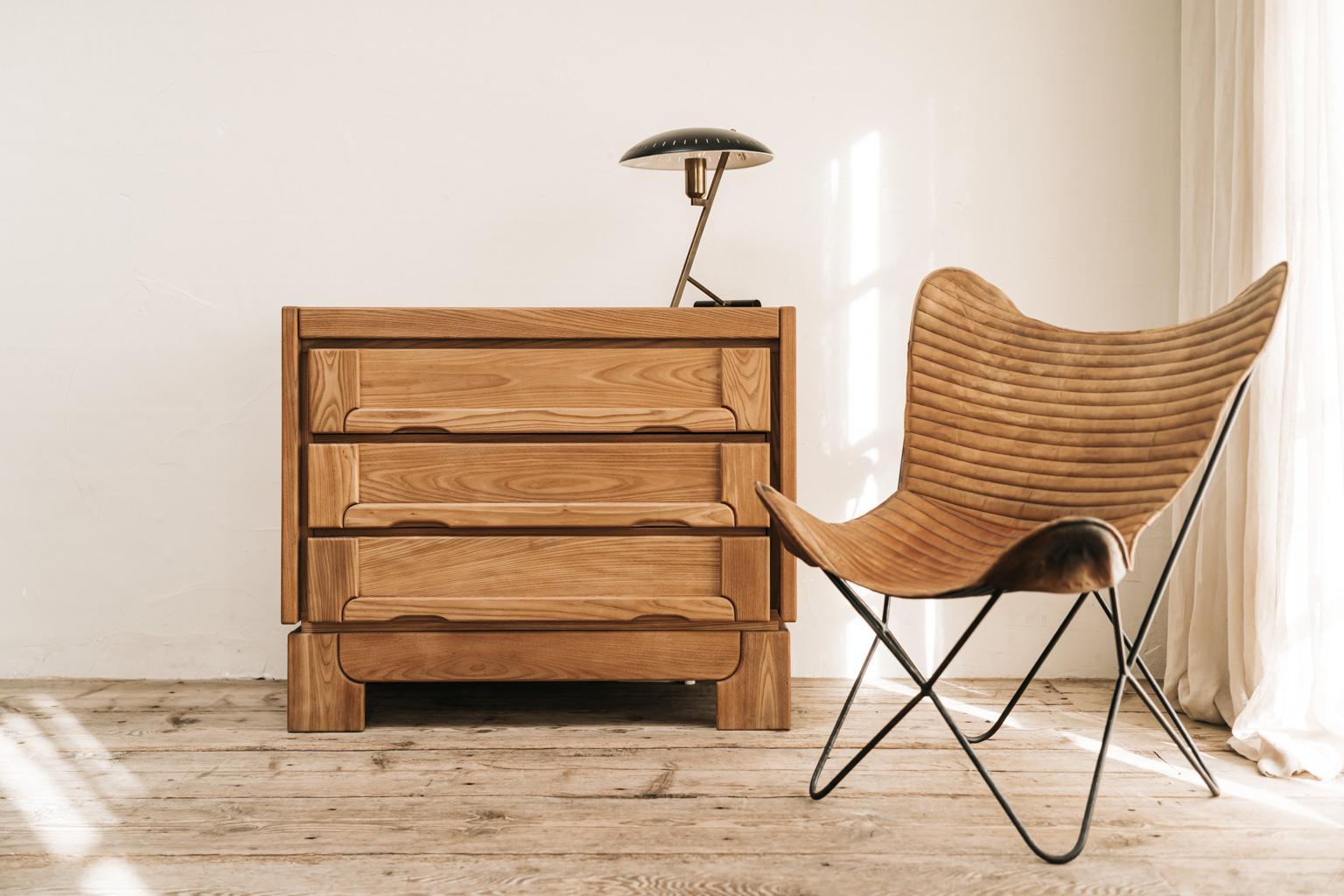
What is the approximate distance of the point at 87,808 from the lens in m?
1.57

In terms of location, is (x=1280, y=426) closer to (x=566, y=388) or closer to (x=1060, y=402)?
(x=1060, y=402)

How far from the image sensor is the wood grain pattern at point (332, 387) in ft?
6.33

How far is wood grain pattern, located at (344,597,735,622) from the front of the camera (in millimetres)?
1938

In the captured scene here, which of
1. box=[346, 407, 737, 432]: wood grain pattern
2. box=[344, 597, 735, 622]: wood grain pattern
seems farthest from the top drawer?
box=[344, 597, 735, 622]: wood grain pattern

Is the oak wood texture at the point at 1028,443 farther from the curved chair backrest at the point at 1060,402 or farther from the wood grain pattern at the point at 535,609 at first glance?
the wood grain pattern at the point at 535,609

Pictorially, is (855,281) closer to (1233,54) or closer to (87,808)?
(1233,54)

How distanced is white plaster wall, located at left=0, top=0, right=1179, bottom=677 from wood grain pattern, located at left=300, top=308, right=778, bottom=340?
479 millimetres

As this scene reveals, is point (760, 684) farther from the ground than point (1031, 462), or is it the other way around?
point (1031, 462)

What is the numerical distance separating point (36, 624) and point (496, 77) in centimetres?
172

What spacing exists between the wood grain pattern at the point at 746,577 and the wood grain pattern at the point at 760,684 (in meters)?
0.05

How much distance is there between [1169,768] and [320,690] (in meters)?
1.58

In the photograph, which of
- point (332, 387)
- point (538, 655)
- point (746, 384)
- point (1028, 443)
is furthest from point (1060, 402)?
point (332, 387)

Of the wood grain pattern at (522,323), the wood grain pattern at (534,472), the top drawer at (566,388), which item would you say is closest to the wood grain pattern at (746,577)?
the wood grain pattern at (534,472)

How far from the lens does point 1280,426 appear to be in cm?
182
